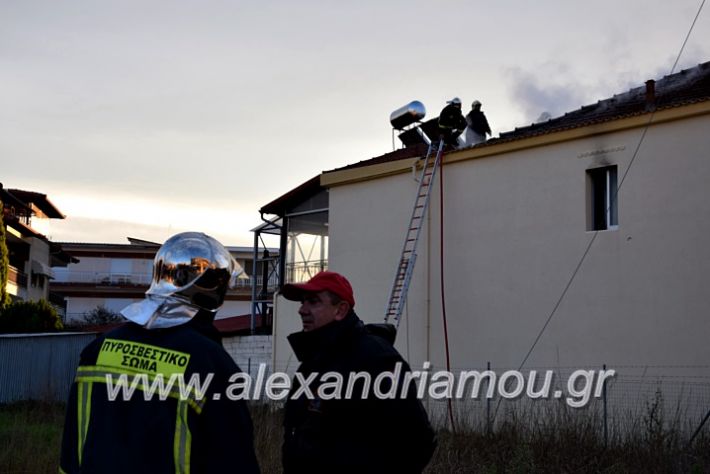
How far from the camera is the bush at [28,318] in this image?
1019 inches

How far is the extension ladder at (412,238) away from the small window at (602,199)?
136 inches

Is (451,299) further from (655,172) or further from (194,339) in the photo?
(194,339)

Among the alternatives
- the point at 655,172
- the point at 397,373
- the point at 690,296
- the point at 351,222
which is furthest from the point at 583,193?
the point at 397,373

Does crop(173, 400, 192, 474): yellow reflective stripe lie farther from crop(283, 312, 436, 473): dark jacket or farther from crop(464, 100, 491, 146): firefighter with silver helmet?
crop(464, 100, 491, 146): firefighter with silver helmet

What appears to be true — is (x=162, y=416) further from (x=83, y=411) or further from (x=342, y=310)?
(x=342, y=310)

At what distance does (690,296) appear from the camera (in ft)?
44.7

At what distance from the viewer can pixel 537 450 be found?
953cm

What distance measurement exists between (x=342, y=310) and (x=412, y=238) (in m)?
13.7

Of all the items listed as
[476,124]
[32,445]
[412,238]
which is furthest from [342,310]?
[476,124]

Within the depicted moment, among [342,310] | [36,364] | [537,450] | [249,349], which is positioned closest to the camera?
[342,310]

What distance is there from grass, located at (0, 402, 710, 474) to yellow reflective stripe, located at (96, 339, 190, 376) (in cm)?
565

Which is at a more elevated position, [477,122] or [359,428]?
[477,122]

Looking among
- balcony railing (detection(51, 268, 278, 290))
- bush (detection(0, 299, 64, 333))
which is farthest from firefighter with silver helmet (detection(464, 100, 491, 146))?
balcony railing (detection(51, 268, 278, 290))

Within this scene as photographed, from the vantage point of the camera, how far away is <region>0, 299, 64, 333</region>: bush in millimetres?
25875
